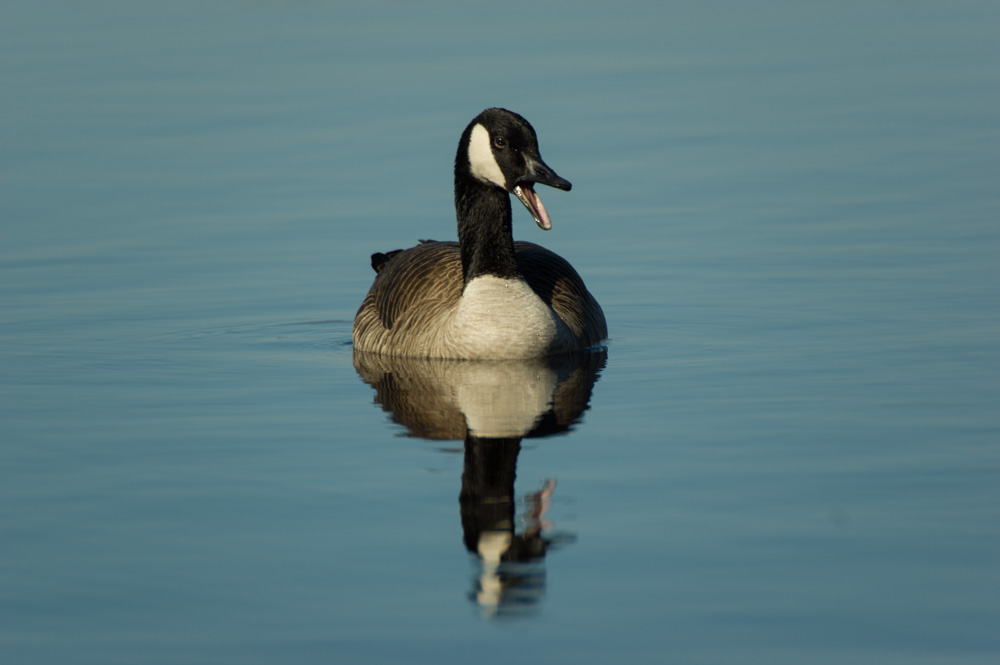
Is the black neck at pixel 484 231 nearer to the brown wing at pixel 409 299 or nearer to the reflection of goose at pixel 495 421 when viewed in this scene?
the brown wing at pixel 409 299

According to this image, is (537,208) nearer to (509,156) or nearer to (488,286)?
(509,156)

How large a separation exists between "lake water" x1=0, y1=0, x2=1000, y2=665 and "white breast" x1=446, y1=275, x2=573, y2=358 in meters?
0.57

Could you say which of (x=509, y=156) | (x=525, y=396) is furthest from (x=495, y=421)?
(x=509, y=156)

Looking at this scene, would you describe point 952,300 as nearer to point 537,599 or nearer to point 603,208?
point 603,208

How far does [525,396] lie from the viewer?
37.5 ft

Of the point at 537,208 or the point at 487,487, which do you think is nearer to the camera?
the point at 487,487

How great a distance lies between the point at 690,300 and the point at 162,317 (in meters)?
5.20

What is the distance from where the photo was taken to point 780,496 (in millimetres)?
8547

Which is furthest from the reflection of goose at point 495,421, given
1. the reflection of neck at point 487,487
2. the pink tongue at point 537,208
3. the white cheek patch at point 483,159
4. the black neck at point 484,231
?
the white cheek patch at point 483,159

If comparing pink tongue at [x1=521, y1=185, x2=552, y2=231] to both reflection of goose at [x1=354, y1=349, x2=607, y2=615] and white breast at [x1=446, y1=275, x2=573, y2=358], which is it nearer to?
white breast at [x1=446, y1=275, x2=573, y2=358]

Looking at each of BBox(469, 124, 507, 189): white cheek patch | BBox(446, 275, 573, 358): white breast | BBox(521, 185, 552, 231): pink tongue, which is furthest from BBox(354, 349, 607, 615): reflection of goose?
BBox(469, 124, 507, 189): white cheek patch

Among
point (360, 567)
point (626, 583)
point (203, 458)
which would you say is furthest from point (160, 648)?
point (203, 458)

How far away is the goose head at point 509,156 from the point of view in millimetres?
12797

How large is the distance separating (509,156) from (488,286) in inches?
45.0
